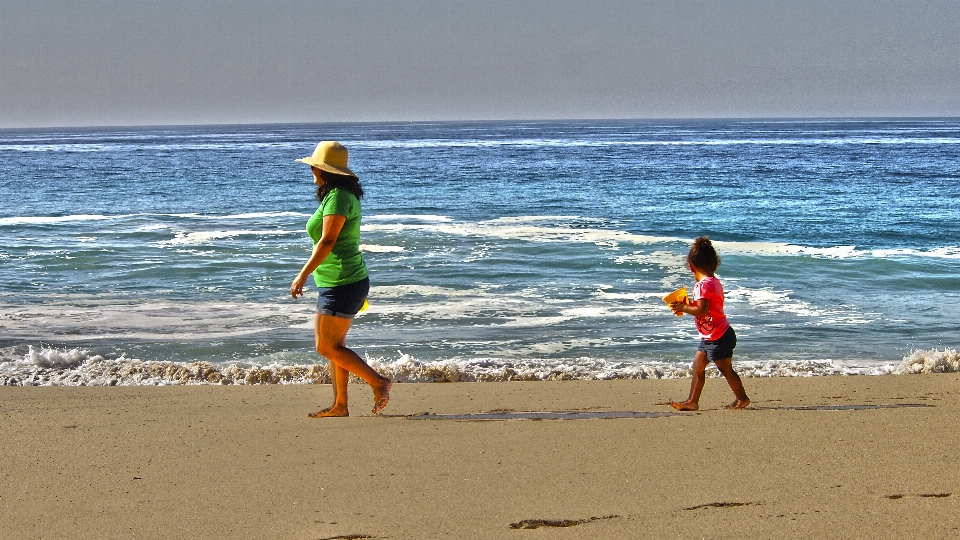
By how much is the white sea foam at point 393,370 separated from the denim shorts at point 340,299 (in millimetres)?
2114

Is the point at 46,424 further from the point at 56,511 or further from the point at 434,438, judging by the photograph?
the point at 434,438

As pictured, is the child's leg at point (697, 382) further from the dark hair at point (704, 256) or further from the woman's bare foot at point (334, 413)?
the woman's bare foot at point (334, 413)

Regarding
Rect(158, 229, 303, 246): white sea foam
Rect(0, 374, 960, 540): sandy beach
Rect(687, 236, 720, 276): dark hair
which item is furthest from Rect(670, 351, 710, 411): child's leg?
Rect(158, 229, 303, 246): white sea foam

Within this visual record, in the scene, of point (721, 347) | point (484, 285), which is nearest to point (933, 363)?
point (721, 347)

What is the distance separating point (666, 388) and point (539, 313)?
3.82 meters

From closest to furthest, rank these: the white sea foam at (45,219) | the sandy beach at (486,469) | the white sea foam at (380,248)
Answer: the sandy beach at (486,469) < the white sea foam at (380,248) < the white sea foam at (45,219)

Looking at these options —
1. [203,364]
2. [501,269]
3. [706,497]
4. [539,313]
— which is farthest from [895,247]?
[706,497]

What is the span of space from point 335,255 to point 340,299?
9.2 inches

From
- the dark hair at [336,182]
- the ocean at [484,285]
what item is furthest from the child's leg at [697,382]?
the dark hair at [336,182]

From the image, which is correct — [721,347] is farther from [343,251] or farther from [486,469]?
[343,251]

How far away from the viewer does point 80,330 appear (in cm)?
923

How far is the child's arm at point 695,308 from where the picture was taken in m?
5.21

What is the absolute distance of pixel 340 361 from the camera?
5156 millimetres

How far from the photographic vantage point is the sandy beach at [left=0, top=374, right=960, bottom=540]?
11.5 ft
